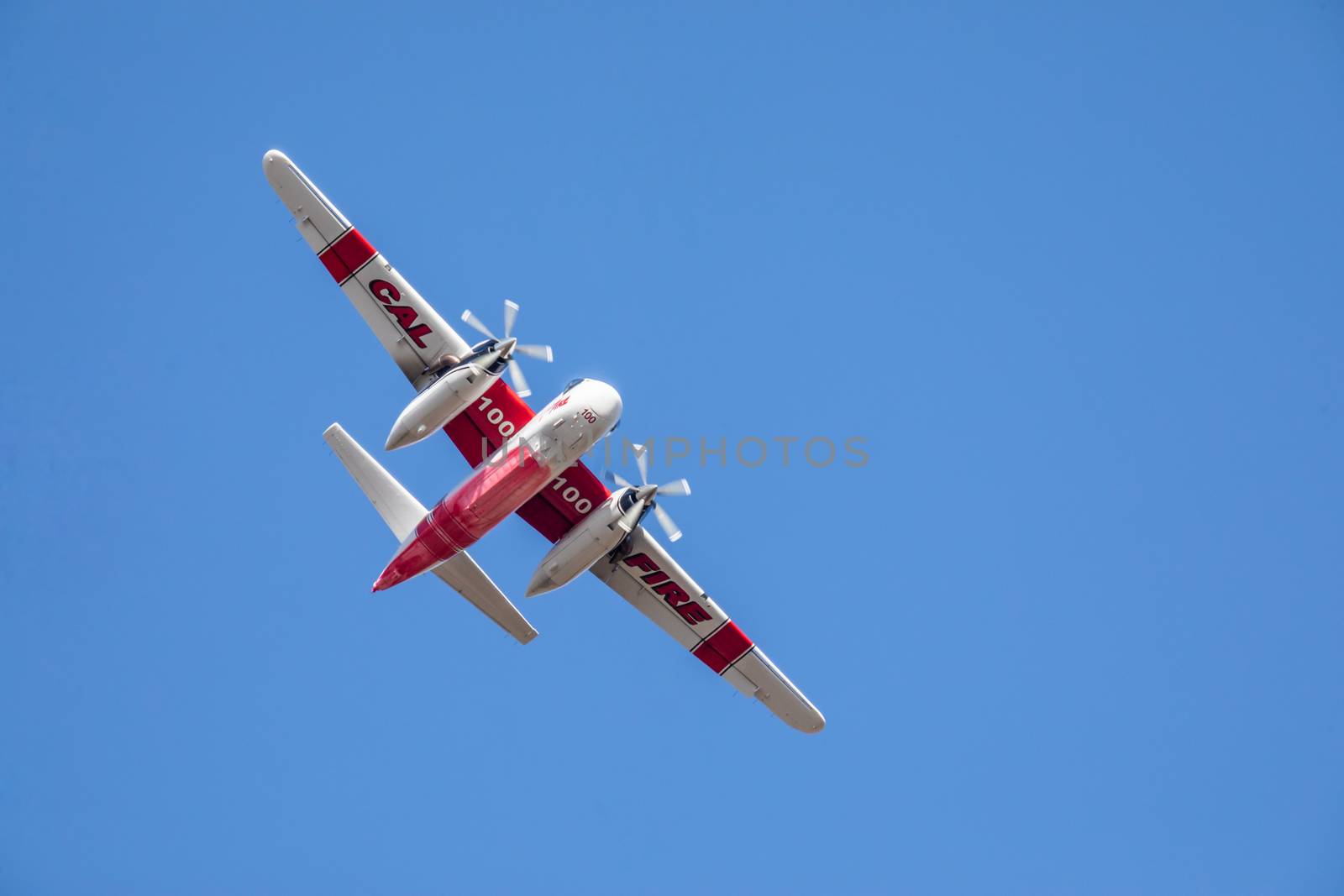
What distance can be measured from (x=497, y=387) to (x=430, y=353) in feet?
6.11

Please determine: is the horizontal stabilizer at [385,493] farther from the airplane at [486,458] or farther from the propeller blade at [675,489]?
the propeller blade at [675,489]

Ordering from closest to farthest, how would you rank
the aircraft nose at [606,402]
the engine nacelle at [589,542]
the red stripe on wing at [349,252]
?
1. the aircraft nose at [606,402]
2. the engine nacelle at [589,542]
3. the red stripe on wing at [349,252]

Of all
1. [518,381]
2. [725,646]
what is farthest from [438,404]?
[725,646]

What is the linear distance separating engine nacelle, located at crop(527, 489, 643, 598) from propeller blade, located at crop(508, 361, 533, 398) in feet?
11.0

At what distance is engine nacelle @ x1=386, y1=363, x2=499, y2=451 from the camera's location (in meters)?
28.6

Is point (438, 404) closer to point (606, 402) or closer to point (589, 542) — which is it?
point (606, 402)

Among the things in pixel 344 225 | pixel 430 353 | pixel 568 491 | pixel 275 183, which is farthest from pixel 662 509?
pixel 275 183

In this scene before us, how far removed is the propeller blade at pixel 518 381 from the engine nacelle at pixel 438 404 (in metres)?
0.66

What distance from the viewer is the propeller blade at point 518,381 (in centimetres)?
2950

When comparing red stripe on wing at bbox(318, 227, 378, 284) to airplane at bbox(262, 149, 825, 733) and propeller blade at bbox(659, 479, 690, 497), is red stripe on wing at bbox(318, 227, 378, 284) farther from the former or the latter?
propeller blade at bbox(659, 479, 690, 497)

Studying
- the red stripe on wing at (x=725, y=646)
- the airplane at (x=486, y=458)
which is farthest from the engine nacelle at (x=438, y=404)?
the red stripe on wing at (x=725, y=646)

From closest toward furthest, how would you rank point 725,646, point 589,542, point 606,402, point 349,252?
point 606,402
point 589,542
point 349,252
point 725,646

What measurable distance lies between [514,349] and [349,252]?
492 cm

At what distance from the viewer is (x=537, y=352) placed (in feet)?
97.6
